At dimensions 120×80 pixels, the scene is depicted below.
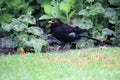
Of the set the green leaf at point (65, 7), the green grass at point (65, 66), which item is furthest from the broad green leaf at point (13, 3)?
the green grass at point (65, 66)

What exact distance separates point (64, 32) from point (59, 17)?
21.3 inches

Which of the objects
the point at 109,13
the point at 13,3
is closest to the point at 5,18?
the point at 13,3

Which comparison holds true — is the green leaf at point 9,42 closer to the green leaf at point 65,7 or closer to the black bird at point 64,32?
the black bird at point 64,32

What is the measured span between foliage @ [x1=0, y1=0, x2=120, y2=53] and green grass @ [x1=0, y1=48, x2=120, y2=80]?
783mm

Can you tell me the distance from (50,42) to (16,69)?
2.50 metres

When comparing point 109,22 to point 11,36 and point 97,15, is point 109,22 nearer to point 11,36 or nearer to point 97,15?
point 97,15

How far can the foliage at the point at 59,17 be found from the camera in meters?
8.89

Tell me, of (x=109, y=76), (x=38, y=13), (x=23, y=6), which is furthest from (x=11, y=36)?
(x=109, y=76)

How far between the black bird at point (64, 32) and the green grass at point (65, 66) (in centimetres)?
87

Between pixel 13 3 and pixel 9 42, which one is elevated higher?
pixel 13 3

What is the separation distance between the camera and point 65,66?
277 inches

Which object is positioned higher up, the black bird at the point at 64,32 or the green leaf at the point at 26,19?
the green leaf at the point at 26,19

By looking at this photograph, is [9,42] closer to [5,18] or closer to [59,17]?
[5,18]

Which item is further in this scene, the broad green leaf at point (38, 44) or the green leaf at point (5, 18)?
the green leaf at point (5, 18)
